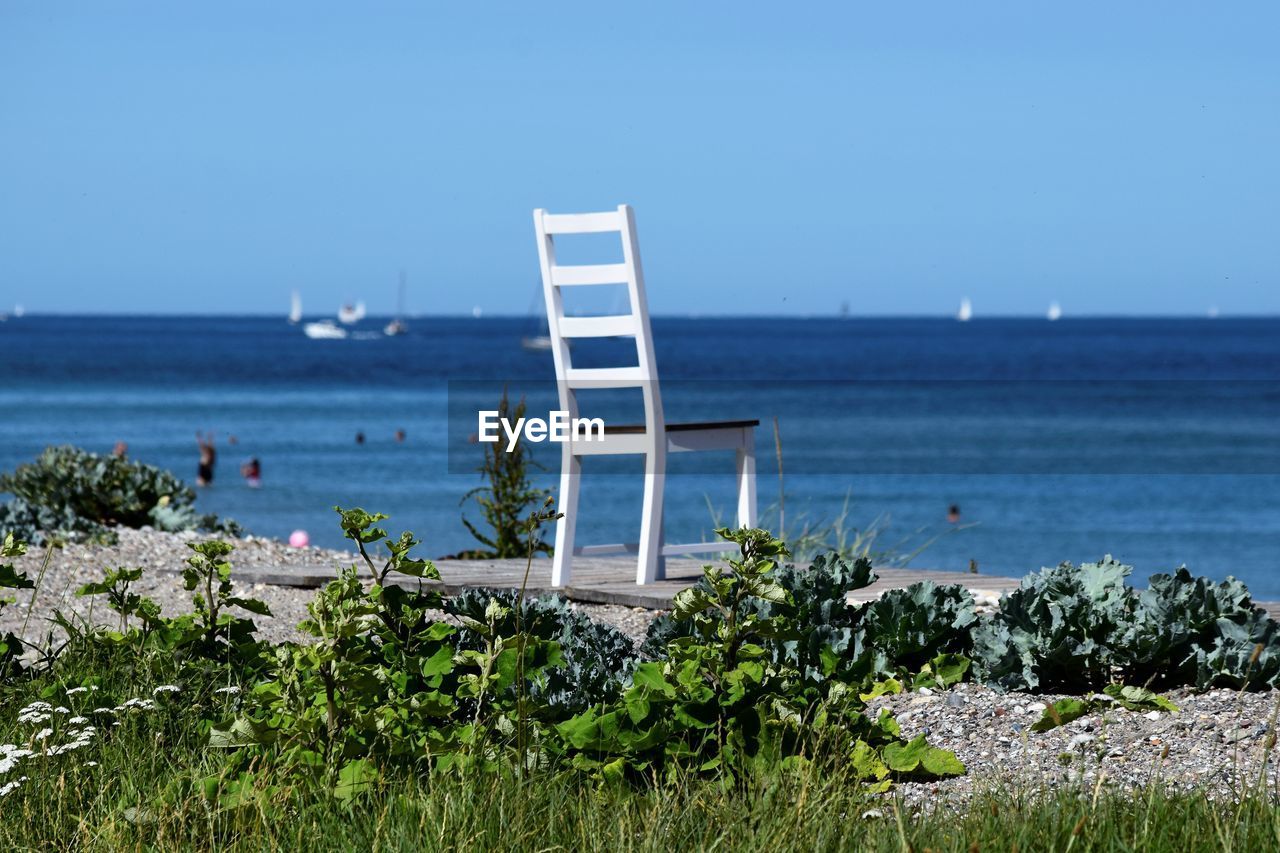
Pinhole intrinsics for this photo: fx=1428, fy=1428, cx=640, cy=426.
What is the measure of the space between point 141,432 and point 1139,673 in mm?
29245

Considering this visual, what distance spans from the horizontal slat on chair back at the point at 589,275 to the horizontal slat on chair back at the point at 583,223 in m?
0.14

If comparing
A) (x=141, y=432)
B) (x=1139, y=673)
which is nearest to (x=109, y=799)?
(x=1139, y=673)

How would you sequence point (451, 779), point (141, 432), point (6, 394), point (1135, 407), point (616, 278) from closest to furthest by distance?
point (451, 779), point (616, 278), point (141, 432), point (1135, 407), point (6, 394)

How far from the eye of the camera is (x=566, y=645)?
3.29m

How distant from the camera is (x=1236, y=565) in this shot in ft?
44.9

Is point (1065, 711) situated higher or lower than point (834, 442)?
higher

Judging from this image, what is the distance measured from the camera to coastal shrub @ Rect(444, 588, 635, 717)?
295 centimetres

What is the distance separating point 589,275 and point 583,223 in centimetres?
20

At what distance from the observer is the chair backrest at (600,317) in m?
5.25

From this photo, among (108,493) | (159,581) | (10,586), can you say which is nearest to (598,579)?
(159,581)

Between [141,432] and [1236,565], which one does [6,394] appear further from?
[1236,565]

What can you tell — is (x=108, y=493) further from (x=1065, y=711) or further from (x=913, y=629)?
(x=1065, y=711)

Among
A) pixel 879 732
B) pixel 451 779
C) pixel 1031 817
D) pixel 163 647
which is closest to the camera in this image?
pixel 1031 817

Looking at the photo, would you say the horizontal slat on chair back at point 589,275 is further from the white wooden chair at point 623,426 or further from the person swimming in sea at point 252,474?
the person swimming in sea at point 252,474
